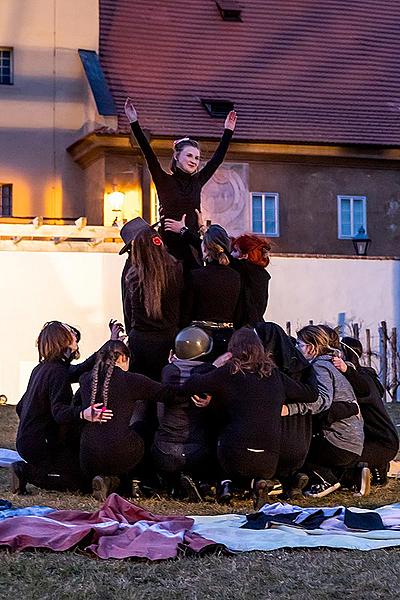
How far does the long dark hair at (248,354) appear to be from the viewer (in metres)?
9.00

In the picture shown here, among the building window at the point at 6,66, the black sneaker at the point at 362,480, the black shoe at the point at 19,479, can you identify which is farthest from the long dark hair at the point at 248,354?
the building window at the point at 6,66

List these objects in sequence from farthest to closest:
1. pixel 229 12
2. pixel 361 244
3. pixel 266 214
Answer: pixel 229 12
pixel 266 214
pixel 361 244

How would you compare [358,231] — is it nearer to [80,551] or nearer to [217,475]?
[217,475]

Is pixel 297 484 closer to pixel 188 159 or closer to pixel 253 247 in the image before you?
pixel 253 247

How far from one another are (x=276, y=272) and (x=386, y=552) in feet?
55.1

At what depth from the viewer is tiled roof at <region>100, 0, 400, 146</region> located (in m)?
29.6

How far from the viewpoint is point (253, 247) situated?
1041cm

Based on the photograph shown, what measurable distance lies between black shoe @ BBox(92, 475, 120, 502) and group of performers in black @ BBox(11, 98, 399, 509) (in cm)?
1

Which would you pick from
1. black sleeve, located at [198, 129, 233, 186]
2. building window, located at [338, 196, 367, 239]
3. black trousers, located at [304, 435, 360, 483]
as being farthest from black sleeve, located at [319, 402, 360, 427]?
building window, located at [338, 196, 367, 239]

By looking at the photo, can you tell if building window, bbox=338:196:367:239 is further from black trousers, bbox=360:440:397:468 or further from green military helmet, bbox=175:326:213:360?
green military helmet, bbox=175:326:213:360

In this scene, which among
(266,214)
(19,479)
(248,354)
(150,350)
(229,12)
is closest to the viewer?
(248,354)

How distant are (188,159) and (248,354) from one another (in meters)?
2.16

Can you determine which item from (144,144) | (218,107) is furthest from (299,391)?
(218,107)

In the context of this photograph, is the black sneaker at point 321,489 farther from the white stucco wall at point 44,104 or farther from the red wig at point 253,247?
the white stucco wall at point 44,104
